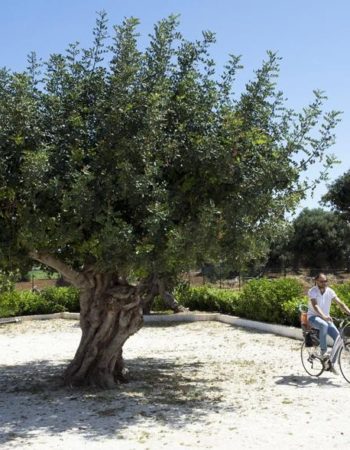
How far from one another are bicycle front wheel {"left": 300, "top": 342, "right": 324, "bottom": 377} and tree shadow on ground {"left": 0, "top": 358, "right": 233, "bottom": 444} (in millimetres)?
1817

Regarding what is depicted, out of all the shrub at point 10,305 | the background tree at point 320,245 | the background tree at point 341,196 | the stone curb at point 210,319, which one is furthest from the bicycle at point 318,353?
the background tree at point 320,245

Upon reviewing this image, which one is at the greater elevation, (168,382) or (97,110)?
(97,110)

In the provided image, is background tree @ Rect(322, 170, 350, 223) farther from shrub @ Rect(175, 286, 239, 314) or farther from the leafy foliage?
the leafy foliage

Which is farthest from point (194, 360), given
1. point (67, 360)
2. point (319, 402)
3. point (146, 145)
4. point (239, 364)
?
point (146, 145)

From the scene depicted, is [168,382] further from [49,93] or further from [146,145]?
[49,93]

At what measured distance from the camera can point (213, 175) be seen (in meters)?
9.33

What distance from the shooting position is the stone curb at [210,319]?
56.2ft

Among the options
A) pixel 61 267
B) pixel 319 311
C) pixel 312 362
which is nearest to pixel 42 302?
pixel 61 267

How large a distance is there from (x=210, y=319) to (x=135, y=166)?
45.6 feet

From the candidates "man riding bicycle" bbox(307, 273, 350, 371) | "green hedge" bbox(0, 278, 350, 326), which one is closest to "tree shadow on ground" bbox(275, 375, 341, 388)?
"man riding bicycle" bbox(307, 273, 350, 371)

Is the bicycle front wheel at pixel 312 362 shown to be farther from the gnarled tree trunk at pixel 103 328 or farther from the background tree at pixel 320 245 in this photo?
the background tree at pixel 320 245

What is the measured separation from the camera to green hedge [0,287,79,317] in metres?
24.0

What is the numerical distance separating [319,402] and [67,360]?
6.83 m

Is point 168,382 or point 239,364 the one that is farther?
point 239,364
